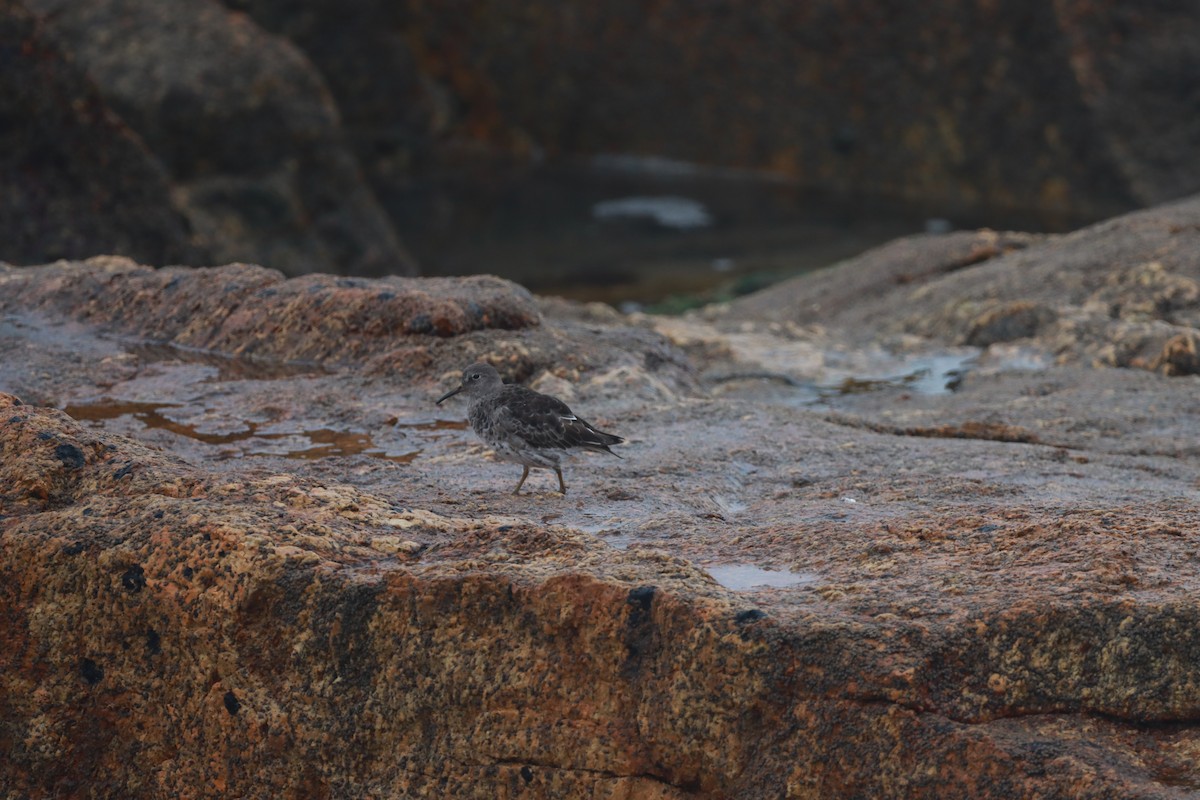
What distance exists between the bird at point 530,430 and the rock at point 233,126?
10586 mm

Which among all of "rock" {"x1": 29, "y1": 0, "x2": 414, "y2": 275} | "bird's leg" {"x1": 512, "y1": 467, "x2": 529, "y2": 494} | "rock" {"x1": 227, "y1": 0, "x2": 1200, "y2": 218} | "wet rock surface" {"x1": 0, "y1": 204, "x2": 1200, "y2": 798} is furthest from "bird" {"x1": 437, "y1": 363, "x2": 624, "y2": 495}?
"rock" {"x1": 227, "y1": 0, "x2": 1200, "y2": 218}

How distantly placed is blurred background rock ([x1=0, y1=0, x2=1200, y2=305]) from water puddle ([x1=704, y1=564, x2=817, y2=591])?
28.6ft

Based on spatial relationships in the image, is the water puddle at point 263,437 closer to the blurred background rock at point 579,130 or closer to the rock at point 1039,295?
the rock at point 1039,295

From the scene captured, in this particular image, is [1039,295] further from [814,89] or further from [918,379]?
[814,89]

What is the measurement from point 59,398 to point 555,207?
16.3 metres

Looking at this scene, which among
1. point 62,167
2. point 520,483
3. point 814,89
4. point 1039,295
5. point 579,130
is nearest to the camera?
point 520,483

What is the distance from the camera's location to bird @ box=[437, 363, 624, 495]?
5141 mm

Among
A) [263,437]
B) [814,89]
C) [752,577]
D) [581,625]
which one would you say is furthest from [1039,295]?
[814,89]

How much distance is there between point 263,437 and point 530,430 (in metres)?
1.23

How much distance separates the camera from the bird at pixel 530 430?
514 centimetres

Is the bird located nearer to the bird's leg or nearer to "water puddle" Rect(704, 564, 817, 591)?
the bird's leg

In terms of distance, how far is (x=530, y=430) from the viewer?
5.14m

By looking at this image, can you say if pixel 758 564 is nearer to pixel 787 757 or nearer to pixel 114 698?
pixel 787 757

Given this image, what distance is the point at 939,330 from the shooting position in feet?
32.2
